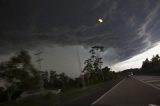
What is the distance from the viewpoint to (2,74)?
156ft

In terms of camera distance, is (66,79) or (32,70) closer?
(32,70)

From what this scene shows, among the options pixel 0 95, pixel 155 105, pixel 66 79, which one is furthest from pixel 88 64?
pixel 155 105

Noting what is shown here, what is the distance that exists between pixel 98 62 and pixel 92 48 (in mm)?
8673

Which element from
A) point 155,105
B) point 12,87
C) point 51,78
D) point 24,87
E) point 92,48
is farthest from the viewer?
point 51,78

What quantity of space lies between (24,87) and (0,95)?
35.8 m

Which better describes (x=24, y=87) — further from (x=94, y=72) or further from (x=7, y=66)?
(x=94, y=72)

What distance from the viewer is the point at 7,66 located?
4625 cm

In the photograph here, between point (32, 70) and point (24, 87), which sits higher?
point (32, 70)

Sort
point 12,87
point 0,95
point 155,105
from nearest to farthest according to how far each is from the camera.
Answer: point 155,105 → point 12,87 → point 0,95

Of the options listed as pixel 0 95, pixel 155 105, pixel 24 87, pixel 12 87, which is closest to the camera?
pixel 155 105

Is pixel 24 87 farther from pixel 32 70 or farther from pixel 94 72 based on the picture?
pixel 94 72

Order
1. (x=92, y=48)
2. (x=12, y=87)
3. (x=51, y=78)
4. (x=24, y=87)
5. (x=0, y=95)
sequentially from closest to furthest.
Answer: (x=24, y=87)
(x=12, y=87)
(x=0, y=95)
(x=92, y=48)
(x=51, y=78)

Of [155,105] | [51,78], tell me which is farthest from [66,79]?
[155,105]

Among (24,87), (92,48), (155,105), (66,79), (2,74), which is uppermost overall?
(92,48)
